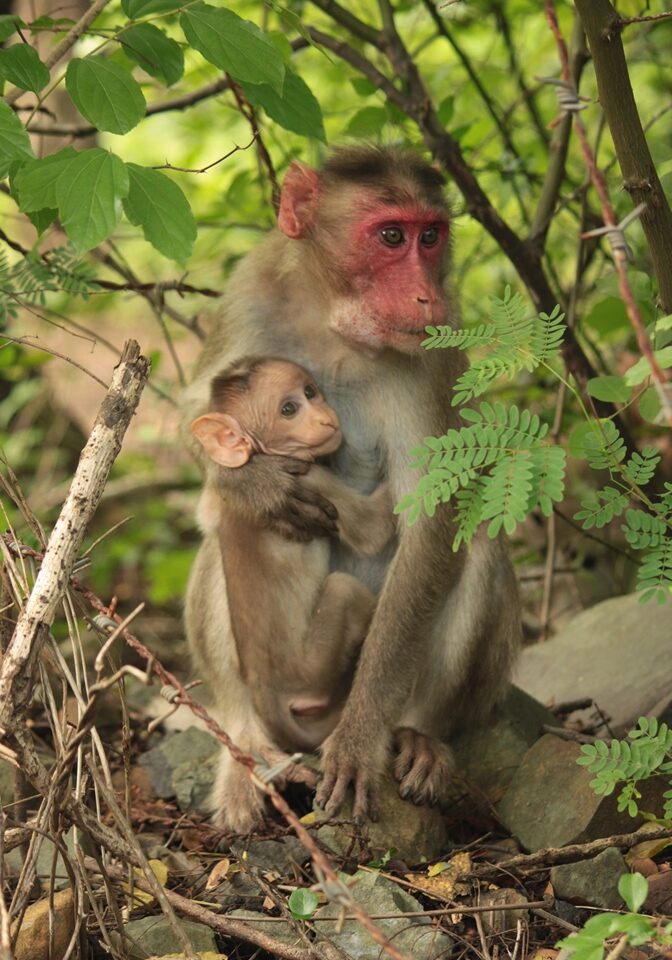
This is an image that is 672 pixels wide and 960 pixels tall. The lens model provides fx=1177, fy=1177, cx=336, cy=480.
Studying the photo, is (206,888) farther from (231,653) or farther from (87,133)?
(87,133)

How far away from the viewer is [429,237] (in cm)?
474

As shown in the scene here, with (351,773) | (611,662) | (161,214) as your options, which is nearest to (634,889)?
(351,773)

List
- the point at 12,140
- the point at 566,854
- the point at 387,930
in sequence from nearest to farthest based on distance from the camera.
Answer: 1. the point at 12,140
2. the point at 387,930
3. the point at 566,854

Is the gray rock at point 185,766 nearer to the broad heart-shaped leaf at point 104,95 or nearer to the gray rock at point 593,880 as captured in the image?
the gray rock at point 593,880

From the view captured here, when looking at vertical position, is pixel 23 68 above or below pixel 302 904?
above

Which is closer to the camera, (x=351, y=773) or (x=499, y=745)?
(x=351, y=773)

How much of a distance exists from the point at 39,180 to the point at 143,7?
65cm

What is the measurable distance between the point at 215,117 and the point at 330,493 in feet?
18.6

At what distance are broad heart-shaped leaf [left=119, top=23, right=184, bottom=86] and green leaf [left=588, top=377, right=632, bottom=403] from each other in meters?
1.79

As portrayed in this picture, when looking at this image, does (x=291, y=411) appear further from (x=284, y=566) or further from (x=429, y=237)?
(x=429, y=237)

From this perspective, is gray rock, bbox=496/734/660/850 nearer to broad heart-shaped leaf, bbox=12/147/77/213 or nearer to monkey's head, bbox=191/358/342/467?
monkey's head, bbox=191/358/342/467

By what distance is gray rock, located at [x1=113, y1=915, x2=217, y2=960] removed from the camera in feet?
11.0

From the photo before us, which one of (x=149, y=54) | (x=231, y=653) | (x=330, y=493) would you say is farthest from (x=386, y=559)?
(x=149, y=54)

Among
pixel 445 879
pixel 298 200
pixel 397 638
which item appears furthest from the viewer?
pixel 298 200
